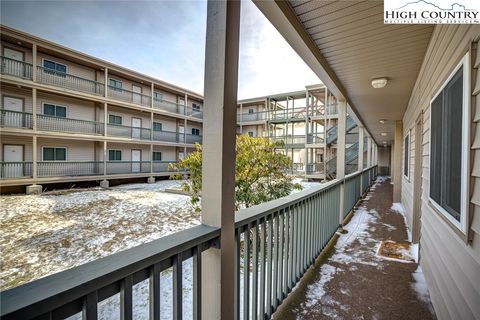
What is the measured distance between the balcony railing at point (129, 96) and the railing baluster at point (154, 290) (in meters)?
13.8

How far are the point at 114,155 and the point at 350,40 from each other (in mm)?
14027

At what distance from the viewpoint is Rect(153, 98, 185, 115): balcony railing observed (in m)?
15.1

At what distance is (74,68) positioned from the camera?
1188 centimetres

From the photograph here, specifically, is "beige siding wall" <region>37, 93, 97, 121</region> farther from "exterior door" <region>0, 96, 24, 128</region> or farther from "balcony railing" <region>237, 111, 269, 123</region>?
"balcony railing" <region>237, 111, 269, 123</region>

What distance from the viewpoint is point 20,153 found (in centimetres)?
1009

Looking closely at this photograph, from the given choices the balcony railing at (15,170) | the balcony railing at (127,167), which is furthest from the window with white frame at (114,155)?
the balcony railing at (15,170)

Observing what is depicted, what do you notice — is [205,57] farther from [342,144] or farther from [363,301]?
[342,144]

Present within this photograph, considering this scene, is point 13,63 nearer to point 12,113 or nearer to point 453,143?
point 12,113

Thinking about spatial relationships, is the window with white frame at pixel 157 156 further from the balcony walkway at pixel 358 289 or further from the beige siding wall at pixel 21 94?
the balcony walkway at pixel 358 289

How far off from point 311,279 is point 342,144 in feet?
9.17

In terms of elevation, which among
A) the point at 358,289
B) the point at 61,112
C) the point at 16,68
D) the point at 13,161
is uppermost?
the point at 16,68

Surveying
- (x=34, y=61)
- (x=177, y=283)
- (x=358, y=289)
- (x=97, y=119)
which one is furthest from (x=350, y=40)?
→ (x=97, y=119)

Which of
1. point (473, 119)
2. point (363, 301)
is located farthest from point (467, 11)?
point (363, 301)

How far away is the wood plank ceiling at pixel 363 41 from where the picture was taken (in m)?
1.94
